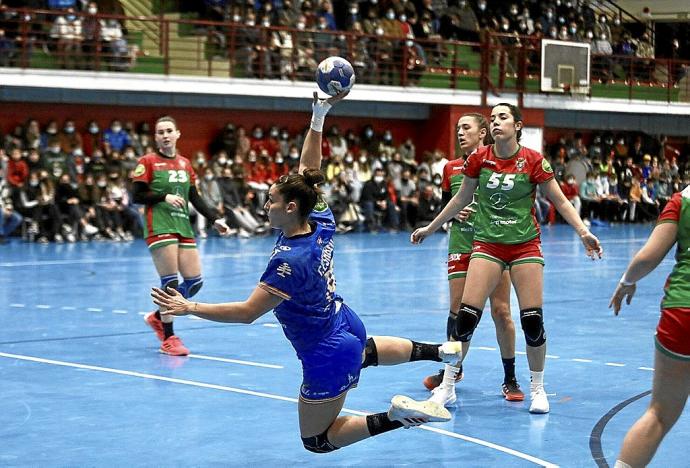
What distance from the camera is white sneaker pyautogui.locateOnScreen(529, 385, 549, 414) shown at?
7738 millimetres

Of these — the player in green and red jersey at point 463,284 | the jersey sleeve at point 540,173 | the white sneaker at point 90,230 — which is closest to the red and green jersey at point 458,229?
the player in green and red jersey at point 463,284

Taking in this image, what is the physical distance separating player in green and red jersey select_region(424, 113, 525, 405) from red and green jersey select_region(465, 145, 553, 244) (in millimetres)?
570

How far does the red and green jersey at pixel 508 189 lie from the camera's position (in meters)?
7.86

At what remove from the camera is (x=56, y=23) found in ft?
77.7

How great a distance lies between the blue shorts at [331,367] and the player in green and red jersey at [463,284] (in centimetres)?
205

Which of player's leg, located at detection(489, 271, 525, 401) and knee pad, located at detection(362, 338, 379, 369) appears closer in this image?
knee pad, located at detection(362, 338, 379, 369)

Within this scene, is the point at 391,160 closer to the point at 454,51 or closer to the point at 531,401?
the point at 454,51

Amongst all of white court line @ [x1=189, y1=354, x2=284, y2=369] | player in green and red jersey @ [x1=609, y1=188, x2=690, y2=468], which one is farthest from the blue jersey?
white court line @ [x1=189, y1=354, x2=284, y2=369]

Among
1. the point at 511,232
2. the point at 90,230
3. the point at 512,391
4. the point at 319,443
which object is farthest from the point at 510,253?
the point at 90,230

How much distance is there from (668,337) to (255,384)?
14.5ft

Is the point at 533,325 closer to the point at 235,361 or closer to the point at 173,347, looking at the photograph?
the point at 235,361

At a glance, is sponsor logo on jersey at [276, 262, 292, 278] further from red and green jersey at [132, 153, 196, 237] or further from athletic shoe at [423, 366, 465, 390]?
red and green jersey at [132, 153, 196, 237]

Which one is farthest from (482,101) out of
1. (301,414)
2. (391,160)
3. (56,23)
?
(301,414)

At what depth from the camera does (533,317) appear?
7793mm
